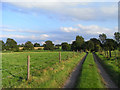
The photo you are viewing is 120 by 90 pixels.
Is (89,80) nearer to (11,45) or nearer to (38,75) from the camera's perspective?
(38,75)

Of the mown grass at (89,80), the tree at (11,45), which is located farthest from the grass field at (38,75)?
the tree at (11,45)

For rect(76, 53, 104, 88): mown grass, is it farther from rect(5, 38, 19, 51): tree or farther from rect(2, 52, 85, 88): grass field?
rect(5, 38, 19, 51): tree

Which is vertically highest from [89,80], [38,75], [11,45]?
[11,45]

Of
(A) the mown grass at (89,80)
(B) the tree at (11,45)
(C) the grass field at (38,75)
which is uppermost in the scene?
(B) the tree at (11,45)

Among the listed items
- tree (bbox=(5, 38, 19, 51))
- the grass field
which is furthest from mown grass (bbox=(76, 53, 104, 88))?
tree (bbox=(5, 38, 19, 51))

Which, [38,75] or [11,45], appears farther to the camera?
[11,45]

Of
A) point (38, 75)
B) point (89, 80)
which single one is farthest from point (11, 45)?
point (89, 80)

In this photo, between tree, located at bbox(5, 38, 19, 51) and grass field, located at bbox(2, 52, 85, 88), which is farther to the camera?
tree, located at bbox(5, 38, 19, 51)

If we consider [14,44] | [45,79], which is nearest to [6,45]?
[14,44]

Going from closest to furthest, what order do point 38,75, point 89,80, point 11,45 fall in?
point 89,80
point 38,75
point 11,45

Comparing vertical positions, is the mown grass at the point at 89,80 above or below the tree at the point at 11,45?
below

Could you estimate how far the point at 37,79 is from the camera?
812cm

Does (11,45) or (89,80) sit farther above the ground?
(11,45)

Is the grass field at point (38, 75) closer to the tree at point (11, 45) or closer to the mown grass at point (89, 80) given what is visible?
the mown grass at point (89, 80)
